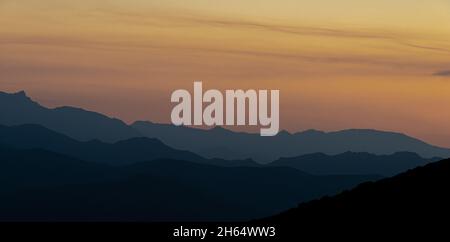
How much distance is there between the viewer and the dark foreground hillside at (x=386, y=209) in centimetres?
8238

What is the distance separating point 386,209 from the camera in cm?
9456

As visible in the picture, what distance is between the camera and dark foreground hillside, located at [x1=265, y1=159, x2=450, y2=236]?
8238 centimetres
